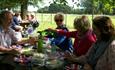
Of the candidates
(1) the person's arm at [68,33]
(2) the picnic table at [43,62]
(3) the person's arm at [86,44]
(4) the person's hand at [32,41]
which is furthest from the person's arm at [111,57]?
(1) the person's arm at [68,33]

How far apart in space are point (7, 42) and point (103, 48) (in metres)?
2.09

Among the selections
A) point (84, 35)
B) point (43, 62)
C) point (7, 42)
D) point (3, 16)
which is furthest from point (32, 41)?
point (43, 62)

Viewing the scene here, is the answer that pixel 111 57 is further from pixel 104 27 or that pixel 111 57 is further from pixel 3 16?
pixel 3 16

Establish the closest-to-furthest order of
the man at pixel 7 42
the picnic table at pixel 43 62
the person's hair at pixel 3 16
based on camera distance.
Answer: the picnic table at pixel 43 62 → the man at pixel 7 42 → the person's hair at pixel 3 16

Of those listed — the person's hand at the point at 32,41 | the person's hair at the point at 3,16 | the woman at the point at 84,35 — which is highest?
the person's hair at the point at 3,16

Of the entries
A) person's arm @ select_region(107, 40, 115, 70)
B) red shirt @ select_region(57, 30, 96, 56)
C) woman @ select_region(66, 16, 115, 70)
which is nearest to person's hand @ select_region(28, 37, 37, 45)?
red shirt @ select_region(57, 30, 96, 56)

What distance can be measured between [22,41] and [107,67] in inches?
96.0

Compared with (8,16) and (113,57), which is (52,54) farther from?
(113,57)

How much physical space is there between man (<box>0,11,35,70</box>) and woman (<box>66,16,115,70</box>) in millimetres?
1190

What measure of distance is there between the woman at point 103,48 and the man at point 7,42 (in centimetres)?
119

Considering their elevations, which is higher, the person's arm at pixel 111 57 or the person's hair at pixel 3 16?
the person's hair at pixel 3 16

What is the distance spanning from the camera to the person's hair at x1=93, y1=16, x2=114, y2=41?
3959 mm

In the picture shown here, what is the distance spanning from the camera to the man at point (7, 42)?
15.9 ft

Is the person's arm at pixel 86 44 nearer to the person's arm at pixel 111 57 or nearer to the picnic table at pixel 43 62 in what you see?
the picnic table at pixel 43 62
